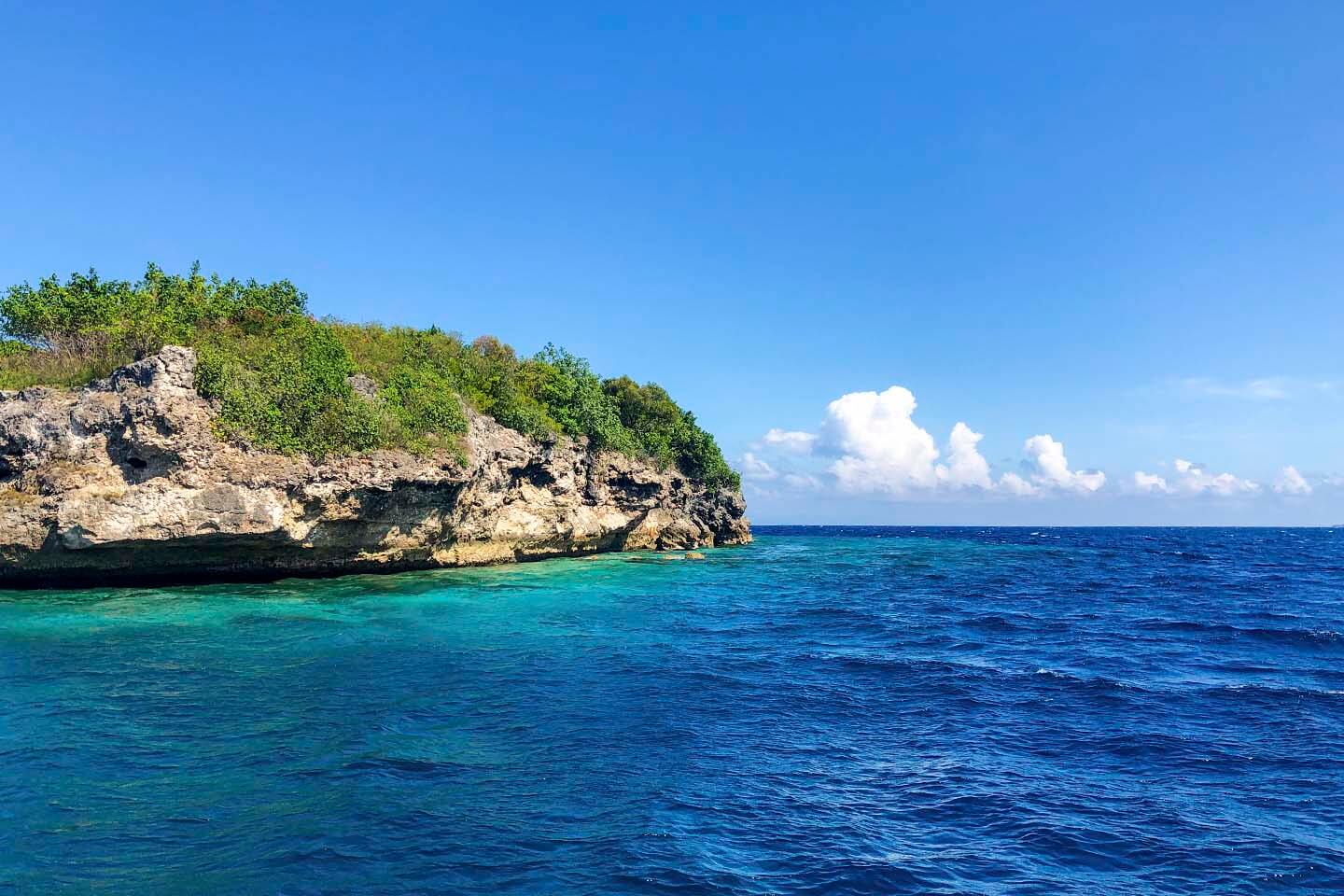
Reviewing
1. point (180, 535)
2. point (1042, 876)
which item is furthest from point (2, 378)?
point (1042, 876)

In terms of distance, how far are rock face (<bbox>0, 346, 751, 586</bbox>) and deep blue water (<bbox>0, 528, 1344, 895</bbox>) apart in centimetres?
250

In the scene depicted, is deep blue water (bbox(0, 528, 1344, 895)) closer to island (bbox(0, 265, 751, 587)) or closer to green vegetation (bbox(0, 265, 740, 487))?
island (bbox(0, 265, 751, 587))

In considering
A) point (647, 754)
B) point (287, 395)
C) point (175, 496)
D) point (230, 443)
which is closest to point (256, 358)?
point (287, 395)

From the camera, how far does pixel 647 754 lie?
12.3m

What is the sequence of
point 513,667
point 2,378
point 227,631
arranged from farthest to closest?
point 2,378, point 227,631, point 513,667

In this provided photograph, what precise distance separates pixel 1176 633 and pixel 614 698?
67.6 feet

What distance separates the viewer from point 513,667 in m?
17.9

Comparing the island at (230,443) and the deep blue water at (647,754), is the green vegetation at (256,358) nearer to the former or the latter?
Answer: the island at (230,443)

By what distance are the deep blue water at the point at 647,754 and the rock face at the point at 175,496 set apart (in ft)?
8.19

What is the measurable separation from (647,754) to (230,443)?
2312 centimetres

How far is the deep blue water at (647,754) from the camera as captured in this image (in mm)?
8773

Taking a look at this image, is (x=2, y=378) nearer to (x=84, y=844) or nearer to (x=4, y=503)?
(x=4, y=503)

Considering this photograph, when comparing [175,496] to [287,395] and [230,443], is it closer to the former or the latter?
[230,443]

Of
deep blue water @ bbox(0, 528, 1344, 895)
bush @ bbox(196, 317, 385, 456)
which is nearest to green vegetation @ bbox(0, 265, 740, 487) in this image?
bush @ bbox(196, 317, 385, 456)
